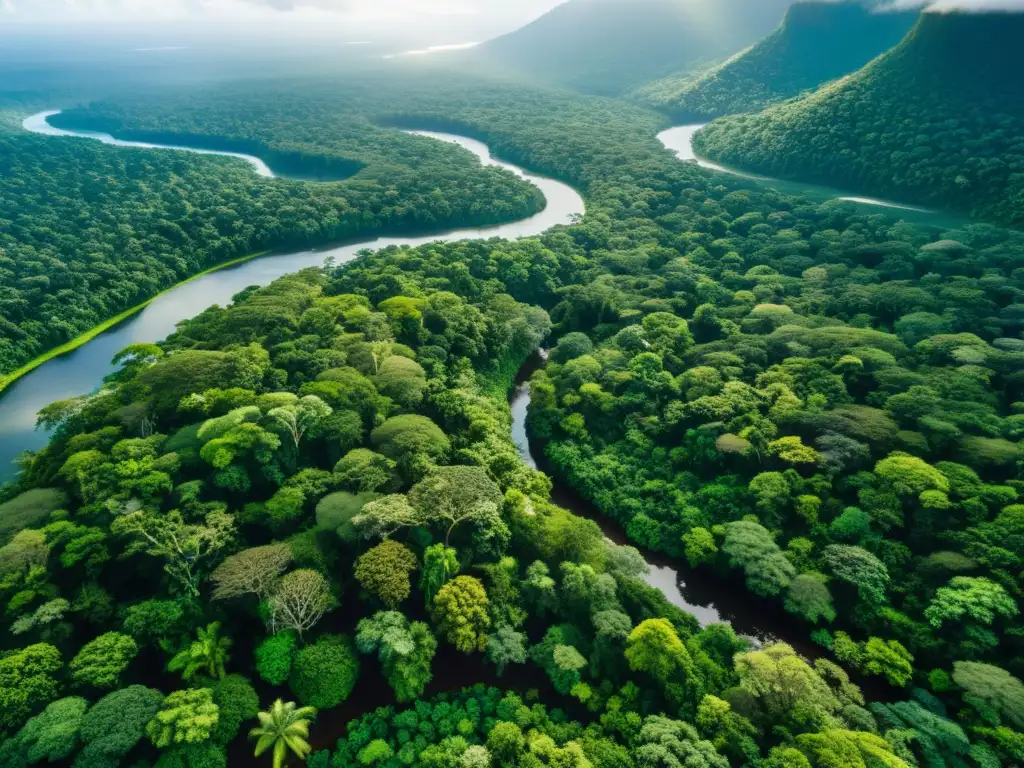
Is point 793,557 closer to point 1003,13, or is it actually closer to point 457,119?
point 1003,13

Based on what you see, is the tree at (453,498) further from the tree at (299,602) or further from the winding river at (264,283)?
the winding river at (264,283)

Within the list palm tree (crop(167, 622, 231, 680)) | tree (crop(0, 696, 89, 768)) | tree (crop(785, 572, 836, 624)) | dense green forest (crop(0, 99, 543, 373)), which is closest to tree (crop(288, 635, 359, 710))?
palm tree (crop(167, 622, 231, 680))

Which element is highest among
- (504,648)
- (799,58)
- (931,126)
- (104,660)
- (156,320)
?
(799,58)

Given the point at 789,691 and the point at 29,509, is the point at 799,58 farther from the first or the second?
the point at 29,509

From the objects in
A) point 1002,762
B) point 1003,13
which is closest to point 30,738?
point 1002,762

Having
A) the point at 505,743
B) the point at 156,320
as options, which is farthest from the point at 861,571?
the point at 156,320
